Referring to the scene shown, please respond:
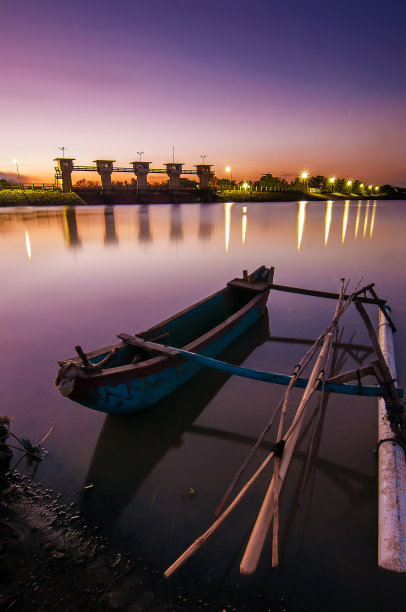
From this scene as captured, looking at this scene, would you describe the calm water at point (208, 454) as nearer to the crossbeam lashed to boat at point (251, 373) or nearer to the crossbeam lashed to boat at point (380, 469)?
the crossbeam lashed to boat at point (380, 469)

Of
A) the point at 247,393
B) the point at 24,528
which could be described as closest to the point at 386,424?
the point at 247,393

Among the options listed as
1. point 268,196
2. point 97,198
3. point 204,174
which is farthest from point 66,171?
point 268,196

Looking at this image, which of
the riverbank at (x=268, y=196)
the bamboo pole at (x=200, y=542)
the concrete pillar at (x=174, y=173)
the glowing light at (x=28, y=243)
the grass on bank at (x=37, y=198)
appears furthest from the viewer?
the riverbank at (x=268, y=196)

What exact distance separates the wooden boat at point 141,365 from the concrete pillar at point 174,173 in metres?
85.1

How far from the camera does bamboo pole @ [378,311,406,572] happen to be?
288 cm

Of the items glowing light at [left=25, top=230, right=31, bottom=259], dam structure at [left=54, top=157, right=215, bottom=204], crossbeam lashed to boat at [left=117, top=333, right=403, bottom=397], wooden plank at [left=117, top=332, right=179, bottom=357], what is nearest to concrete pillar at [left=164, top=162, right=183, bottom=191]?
dam structure at [left=54, top=157, right=215, bottom=204]

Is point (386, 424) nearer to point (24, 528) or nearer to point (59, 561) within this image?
point (59, 561)

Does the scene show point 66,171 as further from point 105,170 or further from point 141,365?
point 141,365

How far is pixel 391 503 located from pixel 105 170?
3309 inches

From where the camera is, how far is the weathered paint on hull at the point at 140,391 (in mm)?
4426

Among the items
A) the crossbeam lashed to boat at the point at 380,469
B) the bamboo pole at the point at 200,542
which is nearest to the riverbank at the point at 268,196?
the crossbeam lashed to boat at the point at 380,469

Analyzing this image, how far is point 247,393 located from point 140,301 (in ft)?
21.5

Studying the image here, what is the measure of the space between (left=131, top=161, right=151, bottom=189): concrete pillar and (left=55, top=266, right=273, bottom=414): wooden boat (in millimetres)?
82209

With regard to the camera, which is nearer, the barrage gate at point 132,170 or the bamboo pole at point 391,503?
the bamboo pole at point 391,503
